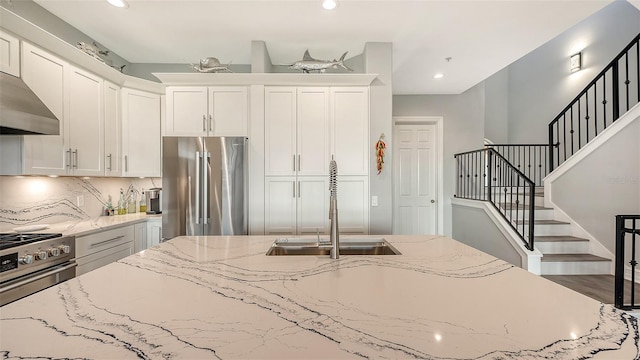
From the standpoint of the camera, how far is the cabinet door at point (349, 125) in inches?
119

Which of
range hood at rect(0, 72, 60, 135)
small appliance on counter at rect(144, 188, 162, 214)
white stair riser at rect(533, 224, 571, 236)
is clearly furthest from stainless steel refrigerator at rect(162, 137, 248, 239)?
white stair riser at rect(533, 224, 571, 236)

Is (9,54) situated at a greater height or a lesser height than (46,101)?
greater

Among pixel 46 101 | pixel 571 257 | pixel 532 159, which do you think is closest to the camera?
pixel 46 101

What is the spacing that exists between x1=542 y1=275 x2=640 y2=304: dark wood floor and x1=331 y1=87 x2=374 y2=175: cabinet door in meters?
2.54

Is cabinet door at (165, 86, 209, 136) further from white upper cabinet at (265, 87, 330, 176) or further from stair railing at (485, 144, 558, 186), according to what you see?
stair railing at (485, 144, 558, 186)

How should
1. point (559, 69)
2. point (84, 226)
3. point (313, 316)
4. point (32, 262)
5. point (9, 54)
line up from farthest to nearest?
point (559, 69) < point (84, 226) < point (9, 54) < point (32, 262) < point (313, 316)

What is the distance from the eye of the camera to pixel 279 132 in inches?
120

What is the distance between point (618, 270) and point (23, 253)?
4316 mm

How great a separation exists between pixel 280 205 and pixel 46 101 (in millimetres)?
2154

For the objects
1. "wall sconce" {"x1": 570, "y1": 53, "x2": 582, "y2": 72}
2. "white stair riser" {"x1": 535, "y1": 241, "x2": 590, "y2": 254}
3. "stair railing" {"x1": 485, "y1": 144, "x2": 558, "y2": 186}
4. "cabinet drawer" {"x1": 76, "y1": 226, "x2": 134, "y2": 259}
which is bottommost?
"white stair riser" {"x1": 535, "y1": 241, "x2": 590, "y2": 254}

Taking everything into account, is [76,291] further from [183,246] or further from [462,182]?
[462,182]

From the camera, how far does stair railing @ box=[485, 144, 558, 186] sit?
5387 mm

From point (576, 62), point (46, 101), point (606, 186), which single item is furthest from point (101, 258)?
point (576, 62)

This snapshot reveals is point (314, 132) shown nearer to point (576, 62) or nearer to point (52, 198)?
point (52, 198)
